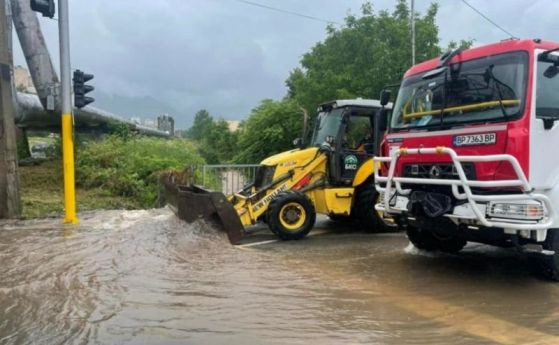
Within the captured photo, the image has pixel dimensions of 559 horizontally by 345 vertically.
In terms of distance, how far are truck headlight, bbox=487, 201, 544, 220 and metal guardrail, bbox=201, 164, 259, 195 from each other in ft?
31.6

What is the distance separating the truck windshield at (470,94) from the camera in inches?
249

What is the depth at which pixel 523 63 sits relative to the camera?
6328mm

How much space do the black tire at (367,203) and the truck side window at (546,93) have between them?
4547 millimetres

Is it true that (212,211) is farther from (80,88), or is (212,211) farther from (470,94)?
(80,88)

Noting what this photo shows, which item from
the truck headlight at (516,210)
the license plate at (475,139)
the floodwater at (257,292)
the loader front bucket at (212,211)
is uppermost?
the license plate at (475,139)

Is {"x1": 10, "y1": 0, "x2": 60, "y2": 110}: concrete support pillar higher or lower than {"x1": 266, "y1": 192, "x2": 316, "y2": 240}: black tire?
higher

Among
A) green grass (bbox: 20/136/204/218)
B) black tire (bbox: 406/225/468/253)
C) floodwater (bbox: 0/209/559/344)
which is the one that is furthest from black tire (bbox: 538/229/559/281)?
green grass (bbox: 20/136/204/218)

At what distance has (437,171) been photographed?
686cm

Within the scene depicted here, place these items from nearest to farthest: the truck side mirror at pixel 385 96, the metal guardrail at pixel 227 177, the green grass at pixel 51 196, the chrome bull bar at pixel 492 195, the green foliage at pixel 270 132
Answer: the chrome bull bar at pixel 492 195, the truck side mirror at pixel 385 96, the green grass at pixel 51 196, the metal guardrail at pixel 227 177, the green foliage at pixel 270 132

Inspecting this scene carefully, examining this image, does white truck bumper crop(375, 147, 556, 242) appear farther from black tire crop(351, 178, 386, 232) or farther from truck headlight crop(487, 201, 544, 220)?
black tire crop(351, 178, 386, 232)

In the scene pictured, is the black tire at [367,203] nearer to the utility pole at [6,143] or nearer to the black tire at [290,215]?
the black tire at [290,215]

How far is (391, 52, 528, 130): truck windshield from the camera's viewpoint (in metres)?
6.33

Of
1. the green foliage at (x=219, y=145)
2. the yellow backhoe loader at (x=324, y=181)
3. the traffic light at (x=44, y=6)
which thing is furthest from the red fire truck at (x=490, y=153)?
the green foliage at (x=219, y=145)

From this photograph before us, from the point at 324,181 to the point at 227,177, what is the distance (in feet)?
18.1
